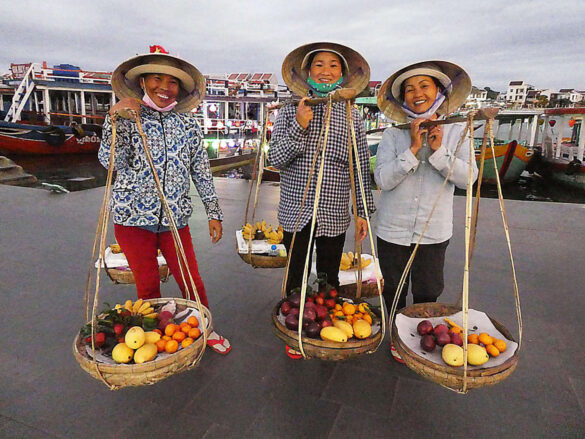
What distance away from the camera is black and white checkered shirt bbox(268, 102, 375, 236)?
160 cm

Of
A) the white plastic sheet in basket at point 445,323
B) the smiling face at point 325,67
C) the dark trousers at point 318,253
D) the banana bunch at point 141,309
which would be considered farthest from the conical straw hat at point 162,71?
the white plastic sheet in basket at point 445,323

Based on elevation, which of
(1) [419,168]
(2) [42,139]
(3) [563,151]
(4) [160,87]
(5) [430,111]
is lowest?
(1) [419,168]

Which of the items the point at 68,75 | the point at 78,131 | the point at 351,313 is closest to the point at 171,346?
the point at 351,313

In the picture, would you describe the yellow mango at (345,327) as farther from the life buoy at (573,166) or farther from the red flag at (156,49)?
the life buoy at (573,166)

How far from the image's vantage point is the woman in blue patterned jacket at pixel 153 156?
149cm

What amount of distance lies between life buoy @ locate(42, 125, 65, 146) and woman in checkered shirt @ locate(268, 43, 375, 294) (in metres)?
15.3

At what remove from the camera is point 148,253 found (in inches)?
64.4

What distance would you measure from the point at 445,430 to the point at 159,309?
50.3 inches

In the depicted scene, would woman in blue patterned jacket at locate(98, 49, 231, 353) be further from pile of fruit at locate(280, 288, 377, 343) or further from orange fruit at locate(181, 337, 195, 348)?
pile of fruit at locate(280, 288, 377, 343)

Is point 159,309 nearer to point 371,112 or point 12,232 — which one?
point 12,232

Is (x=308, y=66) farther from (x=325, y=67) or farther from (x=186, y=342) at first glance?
(x=186, y=342)

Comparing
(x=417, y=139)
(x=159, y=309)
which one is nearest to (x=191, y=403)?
(x=159, y=309)

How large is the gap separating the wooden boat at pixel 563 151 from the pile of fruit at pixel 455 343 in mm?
10660

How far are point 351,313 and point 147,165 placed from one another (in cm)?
109
